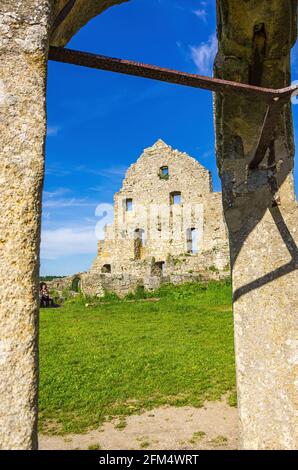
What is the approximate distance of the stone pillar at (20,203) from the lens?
1.04 m

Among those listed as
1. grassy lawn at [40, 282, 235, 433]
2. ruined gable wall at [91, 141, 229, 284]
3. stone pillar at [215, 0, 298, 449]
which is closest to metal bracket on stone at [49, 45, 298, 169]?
stone pillar at [215, 0, 298, 449]

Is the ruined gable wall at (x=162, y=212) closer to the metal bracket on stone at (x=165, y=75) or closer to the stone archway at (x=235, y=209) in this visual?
the stone archway at (x=235, y=209)

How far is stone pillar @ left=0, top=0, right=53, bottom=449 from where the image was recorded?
104 centimetres

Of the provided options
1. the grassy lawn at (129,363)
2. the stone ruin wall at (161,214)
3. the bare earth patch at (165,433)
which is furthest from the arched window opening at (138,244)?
the bare earth patch at (165,433)

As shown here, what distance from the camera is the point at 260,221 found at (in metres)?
2.30

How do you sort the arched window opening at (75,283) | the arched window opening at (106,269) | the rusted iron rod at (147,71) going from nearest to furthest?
the rusted iron rod at (147,71) → the arched window opening at (75,283) → the arched window opening at (106,269)

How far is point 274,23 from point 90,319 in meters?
10.7

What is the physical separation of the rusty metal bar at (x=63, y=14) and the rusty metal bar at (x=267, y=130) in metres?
1.08

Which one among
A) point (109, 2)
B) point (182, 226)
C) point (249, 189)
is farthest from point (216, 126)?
point (182, 226)

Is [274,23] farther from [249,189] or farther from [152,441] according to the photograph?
[152,441]

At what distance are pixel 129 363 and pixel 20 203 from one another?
592 cm

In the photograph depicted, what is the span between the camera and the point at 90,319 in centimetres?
1165

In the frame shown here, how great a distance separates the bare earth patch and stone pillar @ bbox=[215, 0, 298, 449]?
199 cm

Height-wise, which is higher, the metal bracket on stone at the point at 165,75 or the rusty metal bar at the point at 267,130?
the metal bracket on stone at the point at 165,75
